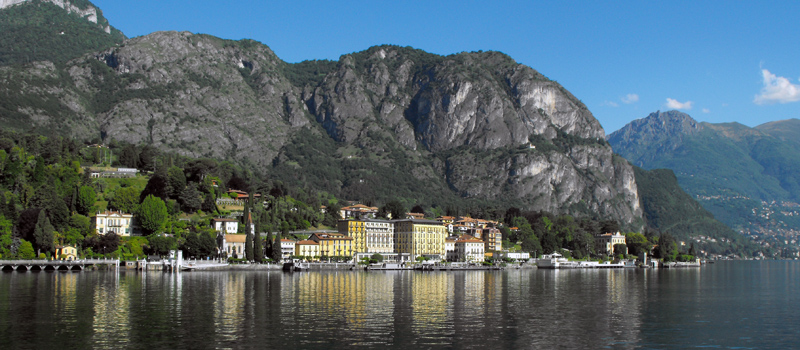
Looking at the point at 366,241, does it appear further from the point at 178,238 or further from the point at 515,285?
the point at 515,285

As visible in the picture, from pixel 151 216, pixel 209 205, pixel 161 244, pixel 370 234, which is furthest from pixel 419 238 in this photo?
pixel 161 244

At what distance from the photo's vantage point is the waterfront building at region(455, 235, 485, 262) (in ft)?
557

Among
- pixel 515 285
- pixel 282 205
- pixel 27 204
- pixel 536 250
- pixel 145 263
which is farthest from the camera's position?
pixel 536 250

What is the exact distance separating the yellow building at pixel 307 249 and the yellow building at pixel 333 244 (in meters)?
1.05

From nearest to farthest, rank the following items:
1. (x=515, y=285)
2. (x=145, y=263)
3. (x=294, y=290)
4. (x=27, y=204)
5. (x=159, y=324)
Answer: (x=159, y=324), (x=294, y=290), (x=515, y=285), (x=145, y=263), (x=27, y=204)

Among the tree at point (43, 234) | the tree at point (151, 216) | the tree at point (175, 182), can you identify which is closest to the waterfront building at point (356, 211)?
the tree at point (175, 182)

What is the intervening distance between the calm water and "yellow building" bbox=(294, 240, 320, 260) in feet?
194

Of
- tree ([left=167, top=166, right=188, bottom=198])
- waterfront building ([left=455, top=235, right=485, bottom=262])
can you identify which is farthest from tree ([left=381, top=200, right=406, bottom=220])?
tree ([left=167, top=166, right=188, bottom=198])

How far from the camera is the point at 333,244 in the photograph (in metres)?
151

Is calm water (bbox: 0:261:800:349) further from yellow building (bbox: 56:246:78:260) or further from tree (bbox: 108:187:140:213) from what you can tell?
tree (bbox: 108:187:140:213)

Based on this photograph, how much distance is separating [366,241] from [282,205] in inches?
935

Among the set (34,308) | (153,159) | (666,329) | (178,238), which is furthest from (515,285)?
(153,159)

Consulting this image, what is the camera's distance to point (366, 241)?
525ft

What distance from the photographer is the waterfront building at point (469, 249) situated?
16962 centimetres
